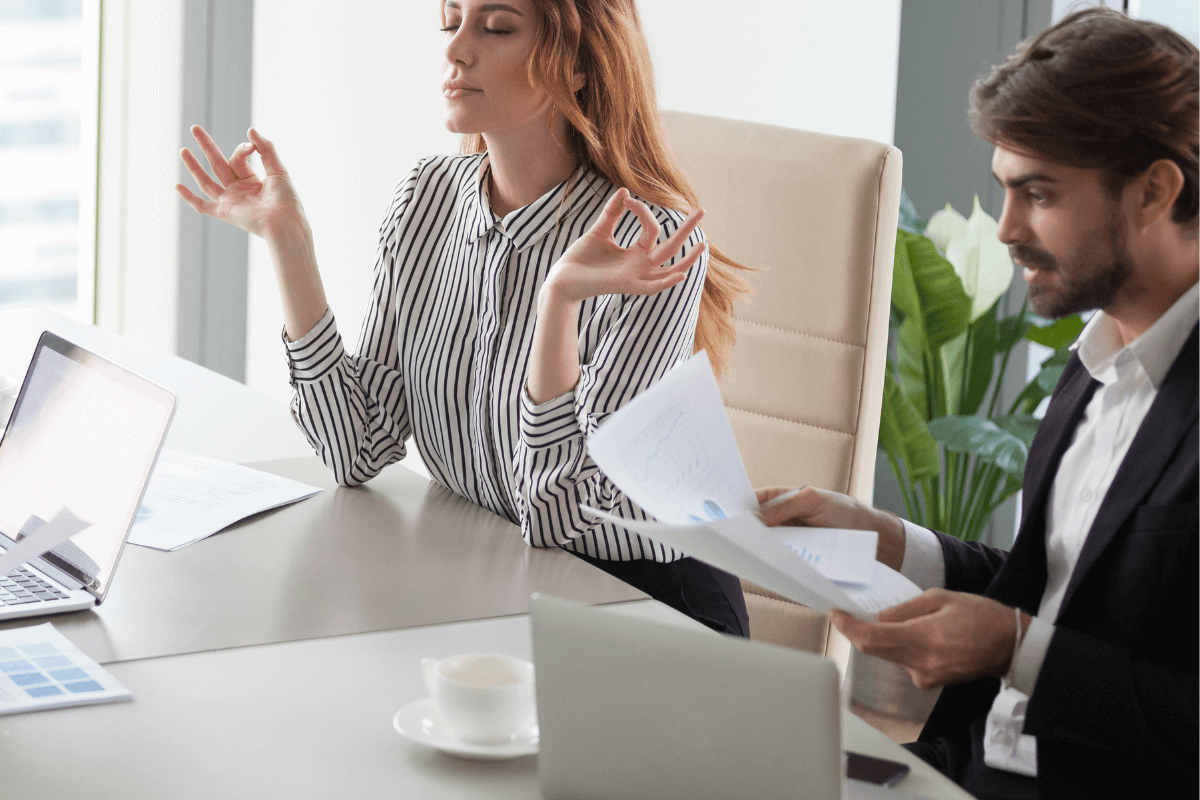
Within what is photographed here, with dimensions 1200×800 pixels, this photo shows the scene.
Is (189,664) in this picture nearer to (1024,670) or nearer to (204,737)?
(204,737)

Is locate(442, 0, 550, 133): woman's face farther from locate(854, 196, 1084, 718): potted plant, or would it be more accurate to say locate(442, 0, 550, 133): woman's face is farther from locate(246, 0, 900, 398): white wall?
locate(246, 0, 900, 398): white wall

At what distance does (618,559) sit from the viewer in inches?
58.5

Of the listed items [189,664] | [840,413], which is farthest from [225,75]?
[189,664]

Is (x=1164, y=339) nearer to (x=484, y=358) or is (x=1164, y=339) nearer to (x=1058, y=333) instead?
(x=484, y=358)

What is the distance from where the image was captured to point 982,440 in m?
2.33

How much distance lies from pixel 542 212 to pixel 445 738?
0.83 metres

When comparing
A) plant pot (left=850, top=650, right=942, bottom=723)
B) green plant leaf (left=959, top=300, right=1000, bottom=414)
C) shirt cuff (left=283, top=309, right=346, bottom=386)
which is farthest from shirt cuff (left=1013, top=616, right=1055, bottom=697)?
green plant leaf (left=959, top=300, right=1000, bottom=414)

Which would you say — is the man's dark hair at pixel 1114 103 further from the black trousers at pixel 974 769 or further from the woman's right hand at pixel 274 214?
the woman's right hand at pixel 274 214

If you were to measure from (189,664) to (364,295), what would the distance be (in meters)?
2.19

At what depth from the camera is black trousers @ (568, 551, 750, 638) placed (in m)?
1.50

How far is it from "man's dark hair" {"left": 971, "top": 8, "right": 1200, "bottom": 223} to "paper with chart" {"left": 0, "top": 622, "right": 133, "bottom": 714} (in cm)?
84

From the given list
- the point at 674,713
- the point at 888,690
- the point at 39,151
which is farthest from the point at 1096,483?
the point at 39,151

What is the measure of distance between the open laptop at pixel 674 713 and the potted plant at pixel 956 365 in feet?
5.51

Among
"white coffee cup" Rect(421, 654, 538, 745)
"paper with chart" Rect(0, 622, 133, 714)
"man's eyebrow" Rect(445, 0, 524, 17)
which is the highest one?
"man's eyebrow" Rect(445, 0, 524, 17)
